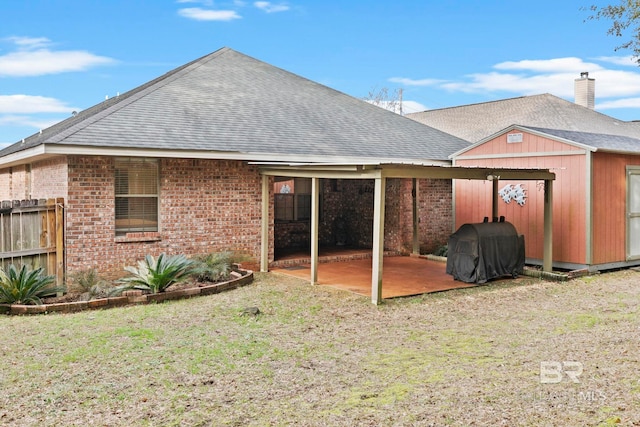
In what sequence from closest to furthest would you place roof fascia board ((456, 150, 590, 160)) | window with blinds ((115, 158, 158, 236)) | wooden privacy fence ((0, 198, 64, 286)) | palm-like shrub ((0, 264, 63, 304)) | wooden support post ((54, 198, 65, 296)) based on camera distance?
palm-like shrub ((0, 264, 63, 304)), wooden privacy fence ((0, 198, 64, 286)), wooden support post ((54, 198, 65, 296)), window with blinds ((115, 158, 158, 236)), roof fascia board ((456, 150, 590, 160))

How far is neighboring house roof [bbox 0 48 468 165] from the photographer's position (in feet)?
35.4

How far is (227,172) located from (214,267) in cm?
217

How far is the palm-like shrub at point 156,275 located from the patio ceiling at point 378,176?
8.34ft

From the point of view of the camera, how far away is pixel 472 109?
108 feet

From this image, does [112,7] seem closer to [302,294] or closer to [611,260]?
[302,294]

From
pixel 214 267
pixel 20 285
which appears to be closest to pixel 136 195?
pixel 214 267

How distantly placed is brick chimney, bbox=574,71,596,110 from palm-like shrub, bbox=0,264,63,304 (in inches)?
1265

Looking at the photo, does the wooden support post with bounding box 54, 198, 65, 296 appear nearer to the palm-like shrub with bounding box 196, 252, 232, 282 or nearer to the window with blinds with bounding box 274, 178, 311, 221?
the palm-like shrub with bounding box 196, 252, 232, 282

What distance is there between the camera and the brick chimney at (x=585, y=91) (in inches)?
1296

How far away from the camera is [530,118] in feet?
93.3

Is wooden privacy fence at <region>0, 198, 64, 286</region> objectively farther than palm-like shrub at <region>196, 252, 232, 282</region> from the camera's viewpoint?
No

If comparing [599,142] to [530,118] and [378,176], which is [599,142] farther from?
[530,118]

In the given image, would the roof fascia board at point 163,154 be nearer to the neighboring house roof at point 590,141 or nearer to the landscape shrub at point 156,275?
the landscape shrub at point 156,275

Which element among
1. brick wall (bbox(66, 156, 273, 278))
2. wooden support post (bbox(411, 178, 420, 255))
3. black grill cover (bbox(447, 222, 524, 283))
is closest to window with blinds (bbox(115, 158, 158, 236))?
brick wall (bbox(66, 156, 273, 278))
